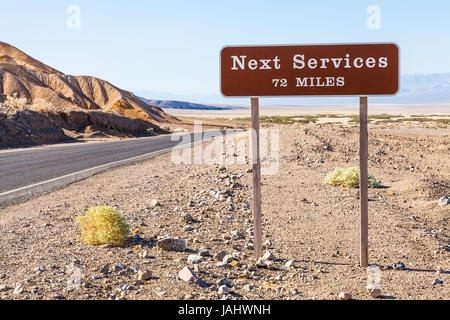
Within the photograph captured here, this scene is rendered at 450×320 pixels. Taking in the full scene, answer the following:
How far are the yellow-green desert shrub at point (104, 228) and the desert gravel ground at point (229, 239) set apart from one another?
0.49 feet

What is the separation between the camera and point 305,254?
18.4ft

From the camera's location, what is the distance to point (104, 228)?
5.64m

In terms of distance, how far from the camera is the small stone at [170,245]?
5508mm

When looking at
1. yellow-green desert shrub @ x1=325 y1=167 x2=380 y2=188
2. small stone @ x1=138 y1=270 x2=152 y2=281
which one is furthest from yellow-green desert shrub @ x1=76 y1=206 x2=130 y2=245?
yellow-green desert shrub @ x1=325 y1=167 x2=380 y2=188

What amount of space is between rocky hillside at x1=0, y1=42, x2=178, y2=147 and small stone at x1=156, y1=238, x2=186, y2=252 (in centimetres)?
2163

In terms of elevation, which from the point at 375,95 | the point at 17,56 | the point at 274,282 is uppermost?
the point at 17,56

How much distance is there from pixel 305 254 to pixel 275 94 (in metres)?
2.01

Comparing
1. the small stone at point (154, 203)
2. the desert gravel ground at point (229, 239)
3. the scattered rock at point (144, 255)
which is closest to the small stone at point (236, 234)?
A: the desert gravel ground at point (229, 239)

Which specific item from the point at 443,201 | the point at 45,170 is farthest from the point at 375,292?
the point at 45,170

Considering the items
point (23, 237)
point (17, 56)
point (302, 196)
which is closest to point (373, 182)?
point (302, 196)

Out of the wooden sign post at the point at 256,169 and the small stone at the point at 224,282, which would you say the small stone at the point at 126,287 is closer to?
the small stone at the point at 224,282

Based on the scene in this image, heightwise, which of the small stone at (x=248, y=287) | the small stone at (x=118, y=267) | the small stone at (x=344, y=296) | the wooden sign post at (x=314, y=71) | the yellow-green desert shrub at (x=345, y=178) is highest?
the wooden sign post at (x=314, y=71)

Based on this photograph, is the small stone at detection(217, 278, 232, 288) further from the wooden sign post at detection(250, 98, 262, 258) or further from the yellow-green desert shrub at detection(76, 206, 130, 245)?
the yellow-green desert shrub at detection(76, 206, 130, 245)
